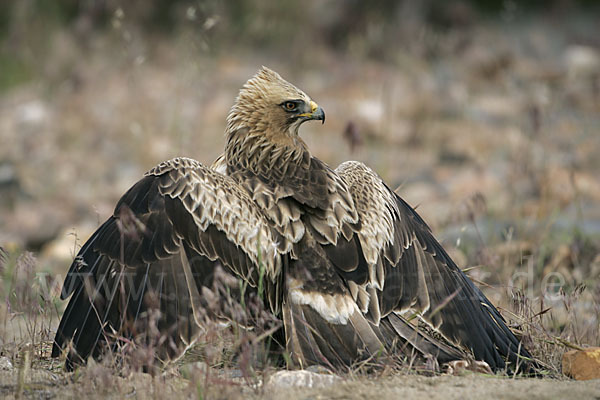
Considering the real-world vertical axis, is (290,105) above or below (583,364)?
above

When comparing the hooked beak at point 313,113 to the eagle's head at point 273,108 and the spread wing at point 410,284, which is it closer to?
the eagle's head at point 273,108

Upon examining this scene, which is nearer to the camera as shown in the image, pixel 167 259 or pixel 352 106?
pixel 167 259

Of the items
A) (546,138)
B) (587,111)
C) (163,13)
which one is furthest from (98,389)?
(163,13)

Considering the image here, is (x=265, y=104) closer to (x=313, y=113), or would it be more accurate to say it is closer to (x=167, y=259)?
(x=313, y=113)

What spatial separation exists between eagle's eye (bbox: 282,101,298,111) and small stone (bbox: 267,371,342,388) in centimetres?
191

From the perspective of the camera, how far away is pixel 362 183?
15.9ft

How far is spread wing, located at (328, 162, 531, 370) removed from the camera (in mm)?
4297

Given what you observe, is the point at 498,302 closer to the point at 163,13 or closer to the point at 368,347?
the point at 368,347

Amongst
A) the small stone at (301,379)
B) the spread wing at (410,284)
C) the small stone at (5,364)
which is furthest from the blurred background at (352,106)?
the small stone at (5,364)

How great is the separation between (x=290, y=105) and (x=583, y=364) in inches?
92.0

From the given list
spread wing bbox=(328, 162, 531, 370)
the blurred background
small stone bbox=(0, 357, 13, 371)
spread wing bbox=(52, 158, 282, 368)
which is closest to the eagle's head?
spread wing bbox=(328, 162, 531, 370)

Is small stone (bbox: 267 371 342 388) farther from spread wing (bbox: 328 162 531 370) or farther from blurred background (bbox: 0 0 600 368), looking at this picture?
blurred background (bbox: 0 0 600 368)

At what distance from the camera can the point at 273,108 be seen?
4930mm

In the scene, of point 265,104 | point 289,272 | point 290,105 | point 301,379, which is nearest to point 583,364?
point 301,379
